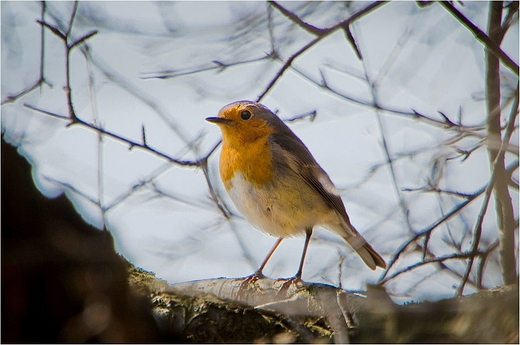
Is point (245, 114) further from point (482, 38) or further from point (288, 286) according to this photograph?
point (482, 38)

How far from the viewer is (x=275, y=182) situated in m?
4.62

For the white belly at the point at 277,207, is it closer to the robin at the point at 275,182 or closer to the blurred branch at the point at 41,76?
the robin at the point at 275,182

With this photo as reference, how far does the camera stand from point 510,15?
389 cm

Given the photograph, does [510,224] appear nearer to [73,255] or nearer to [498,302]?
[498,302]

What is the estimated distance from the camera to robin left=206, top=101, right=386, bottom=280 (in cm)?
459

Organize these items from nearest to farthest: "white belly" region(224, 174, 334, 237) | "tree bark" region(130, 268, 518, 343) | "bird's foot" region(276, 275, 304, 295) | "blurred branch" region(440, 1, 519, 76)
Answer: "tree bark" region(130, 268, 518, 343) → "blurred branch" region(440, 1, 519, 76) → "bird's foot" region(276, 275, 304, 295) → "white belly" region(224, 174, 334, 237)

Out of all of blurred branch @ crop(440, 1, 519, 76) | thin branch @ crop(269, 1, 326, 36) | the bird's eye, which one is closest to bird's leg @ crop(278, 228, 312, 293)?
the bird's eye

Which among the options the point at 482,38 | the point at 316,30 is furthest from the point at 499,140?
the point at 316,30

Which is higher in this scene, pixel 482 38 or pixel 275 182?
pixel 482 38

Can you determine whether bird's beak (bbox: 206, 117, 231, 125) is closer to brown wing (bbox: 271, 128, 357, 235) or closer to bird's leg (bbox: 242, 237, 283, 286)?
brown wing (bbox: 271, 128, 357, 235)

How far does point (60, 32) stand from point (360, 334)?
2.29 metres

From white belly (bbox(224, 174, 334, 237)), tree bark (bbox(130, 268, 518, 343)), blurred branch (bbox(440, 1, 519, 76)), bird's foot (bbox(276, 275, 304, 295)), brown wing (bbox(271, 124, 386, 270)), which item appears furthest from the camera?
brown wing (bbox(271, 124, 386, 270))

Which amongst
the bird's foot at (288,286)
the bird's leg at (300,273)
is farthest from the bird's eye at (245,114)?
the bird's foot at (288,286)

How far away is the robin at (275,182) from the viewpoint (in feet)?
15.1
